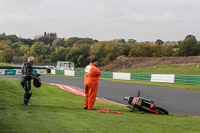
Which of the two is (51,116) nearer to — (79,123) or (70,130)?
(79,123)

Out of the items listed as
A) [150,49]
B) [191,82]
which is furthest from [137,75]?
[150,49]

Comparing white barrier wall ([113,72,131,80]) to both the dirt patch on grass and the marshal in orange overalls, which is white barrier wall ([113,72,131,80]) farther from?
the marshal in orange overalls

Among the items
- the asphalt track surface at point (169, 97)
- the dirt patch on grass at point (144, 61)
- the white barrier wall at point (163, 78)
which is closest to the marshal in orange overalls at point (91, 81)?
the asphalt track surface at point (169, 97)

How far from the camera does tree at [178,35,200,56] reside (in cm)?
6988

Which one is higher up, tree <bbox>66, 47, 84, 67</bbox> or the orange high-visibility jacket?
tree <bbox>66, 47, 84, 67</bbox>

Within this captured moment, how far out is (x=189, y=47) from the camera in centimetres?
7138

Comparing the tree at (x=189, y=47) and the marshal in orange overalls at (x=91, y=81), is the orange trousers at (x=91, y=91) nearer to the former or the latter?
the marshal in orange overalls at (x=91, y=81)

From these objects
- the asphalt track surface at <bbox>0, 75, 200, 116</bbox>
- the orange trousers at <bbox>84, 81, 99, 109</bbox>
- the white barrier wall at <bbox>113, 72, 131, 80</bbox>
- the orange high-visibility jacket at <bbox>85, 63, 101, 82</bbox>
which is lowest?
the asphalt track surface at <bbox>0, 75, 200, 116</bbox>

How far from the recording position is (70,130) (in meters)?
5.66

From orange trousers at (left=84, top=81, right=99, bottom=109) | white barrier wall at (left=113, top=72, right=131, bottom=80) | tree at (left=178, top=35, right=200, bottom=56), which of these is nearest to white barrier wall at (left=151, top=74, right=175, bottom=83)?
white barrier wall at (left=113, top=72, right=131, bottom=80)

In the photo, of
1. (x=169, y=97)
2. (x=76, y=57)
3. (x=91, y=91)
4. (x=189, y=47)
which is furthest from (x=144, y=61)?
(x=91, y=91)

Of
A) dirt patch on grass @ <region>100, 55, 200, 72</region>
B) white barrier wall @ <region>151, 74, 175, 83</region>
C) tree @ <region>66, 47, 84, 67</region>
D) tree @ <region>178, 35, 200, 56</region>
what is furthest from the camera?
tree @ <region>66, 47, 84, 67</region>

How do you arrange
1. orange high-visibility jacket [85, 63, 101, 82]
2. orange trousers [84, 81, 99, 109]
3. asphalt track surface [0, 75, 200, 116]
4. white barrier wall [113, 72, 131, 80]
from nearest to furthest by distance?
1. orange high-visibility jacket [85, 63, 101, 82]
2. orange trousers [84, 81, 99, 109]
3. asphalt track surface [0, 75, 200, 116]
4. white barrier wall [113, 72, 131, 80]

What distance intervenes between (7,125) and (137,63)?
5698 centimetres
